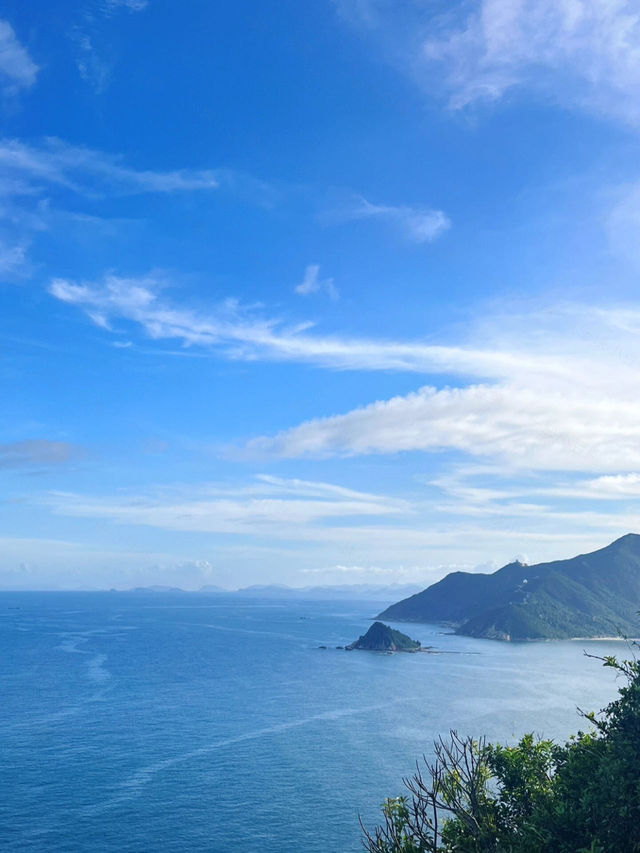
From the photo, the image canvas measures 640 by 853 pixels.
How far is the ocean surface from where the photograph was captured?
207 ft

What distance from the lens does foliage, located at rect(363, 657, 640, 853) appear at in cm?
2653

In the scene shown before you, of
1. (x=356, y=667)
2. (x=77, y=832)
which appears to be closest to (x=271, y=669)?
(x=356, y=667)

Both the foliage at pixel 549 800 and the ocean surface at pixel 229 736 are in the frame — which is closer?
the foliage at pixel 549 800

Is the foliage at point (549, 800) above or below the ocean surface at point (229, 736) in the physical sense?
above

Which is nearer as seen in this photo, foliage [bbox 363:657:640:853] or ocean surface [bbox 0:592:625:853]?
foliage [bbox 363:657:640:853]

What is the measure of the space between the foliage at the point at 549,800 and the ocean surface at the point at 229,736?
106 feet

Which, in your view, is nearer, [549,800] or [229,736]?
[549,800]

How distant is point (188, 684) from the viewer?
139 m

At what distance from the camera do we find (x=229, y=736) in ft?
318

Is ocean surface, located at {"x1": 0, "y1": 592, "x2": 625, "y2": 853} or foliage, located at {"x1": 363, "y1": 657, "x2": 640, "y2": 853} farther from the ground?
foliage, located at {"x1": 363, "y1": 657, "x2": 640, "y2": 853}

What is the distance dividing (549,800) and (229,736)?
77.6 meters

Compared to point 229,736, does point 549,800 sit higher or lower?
higher

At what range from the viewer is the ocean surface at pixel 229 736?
62969 millimetres

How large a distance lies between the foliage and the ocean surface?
3239 cm
